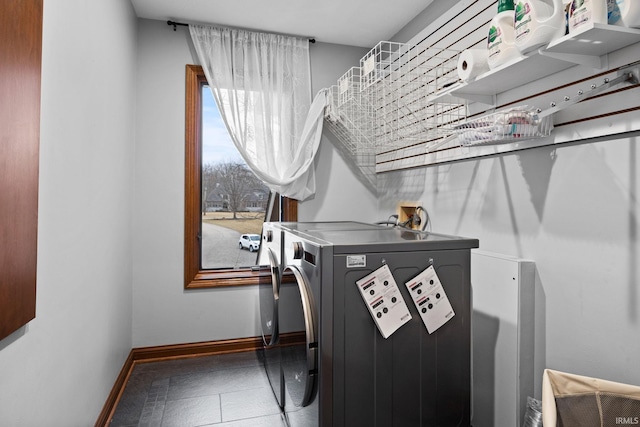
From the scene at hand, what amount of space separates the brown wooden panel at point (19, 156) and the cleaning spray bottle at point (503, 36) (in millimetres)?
1524

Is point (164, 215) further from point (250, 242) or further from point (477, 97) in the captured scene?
point (477, 97)

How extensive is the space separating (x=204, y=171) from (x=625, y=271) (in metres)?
2.65

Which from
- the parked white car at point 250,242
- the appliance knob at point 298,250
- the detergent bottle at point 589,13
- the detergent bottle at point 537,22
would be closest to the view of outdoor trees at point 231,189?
the parked white car at point 250,242

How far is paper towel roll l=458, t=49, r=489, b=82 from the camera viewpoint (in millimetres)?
1540

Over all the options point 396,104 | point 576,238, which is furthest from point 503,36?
point 396,104

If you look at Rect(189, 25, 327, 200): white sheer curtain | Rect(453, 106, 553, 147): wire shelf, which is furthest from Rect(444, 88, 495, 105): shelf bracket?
Rect(189, 25, 327, 200): white sheer curtain

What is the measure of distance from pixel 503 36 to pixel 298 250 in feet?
3.77

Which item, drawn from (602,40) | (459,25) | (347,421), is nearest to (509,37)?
(602,40)

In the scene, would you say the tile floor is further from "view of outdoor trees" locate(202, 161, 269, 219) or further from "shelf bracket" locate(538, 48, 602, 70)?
"shelf bracket" locate(538, 48, 602, 70)

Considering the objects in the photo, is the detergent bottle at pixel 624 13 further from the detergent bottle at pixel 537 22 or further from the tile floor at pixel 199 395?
the tile floor at pixel 199 395

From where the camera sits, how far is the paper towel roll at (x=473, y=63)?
1540mm

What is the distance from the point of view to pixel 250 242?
311cm

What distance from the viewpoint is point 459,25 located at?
6.90 ft

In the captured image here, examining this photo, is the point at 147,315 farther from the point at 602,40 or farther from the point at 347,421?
the point at 602,40
